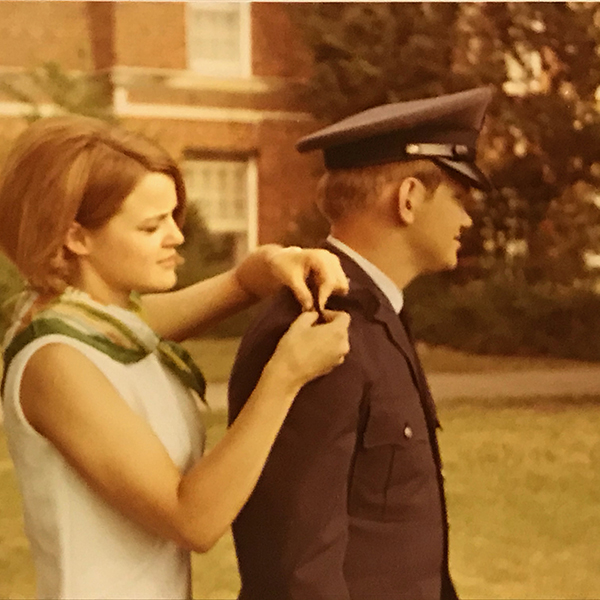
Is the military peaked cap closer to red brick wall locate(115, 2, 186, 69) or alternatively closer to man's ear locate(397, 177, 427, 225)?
man's ear locate(397, 177, 427, 225)

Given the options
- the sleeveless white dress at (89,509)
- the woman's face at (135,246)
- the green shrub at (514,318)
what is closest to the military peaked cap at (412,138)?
the woman's face at (135,246)

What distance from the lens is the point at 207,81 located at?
140cm

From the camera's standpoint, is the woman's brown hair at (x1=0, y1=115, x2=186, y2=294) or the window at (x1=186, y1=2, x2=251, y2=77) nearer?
the woman's brown hair at (x1=0, y1=115, x2=186, y2=294)

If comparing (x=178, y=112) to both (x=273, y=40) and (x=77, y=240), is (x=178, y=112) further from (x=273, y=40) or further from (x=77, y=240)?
(x=77, y=240)

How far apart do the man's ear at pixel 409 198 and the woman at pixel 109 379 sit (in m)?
0.16

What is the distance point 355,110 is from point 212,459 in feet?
2.54

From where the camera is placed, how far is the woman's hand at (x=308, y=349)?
734mm

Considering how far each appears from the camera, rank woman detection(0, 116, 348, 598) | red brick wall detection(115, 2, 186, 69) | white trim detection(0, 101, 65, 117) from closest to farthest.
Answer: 1. woman detection(0, 116, 348, 598)
2. white trim detection(0, 101, 65, 117)
3. red brick wall detection(115, 2, 186, 69)

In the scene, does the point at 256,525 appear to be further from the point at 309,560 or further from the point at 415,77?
the point at 415,77

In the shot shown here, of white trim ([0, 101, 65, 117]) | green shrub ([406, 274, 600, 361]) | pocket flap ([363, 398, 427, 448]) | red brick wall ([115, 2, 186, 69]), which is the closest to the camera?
pocket flap ([363, 398, 427, 448])

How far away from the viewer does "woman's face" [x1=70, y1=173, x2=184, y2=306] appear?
0.78 m

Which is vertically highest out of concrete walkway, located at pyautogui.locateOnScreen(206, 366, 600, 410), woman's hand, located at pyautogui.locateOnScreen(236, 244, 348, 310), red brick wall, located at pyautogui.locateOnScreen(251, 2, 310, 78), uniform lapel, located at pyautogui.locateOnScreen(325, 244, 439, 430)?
red brick wall, located at pyautogui.locateOnScreen(251, 2, 310, 78)

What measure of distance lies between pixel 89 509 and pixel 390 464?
1.11 feet

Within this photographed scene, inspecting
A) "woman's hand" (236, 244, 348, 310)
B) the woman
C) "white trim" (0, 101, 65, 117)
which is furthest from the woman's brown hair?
"white trim" (0, 101, 65, 117)
